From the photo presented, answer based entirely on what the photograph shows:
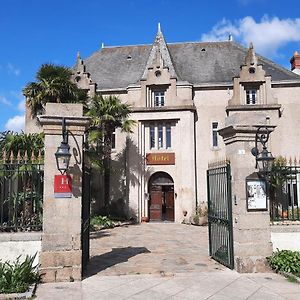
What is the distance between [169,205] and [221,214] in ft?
45.1

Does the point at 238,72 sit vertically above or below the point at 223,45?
below

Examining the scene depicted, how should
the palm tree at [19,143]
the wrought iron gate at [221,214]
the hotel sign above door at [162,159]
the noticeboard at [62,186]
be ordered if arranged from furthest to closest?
the hotel sign above door at [162,159], the palm tree at [19,143], the wrought iron gate at [221,214], the noticeboard at [62,186]

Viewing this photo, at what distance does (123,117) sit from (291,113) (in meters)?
11.0

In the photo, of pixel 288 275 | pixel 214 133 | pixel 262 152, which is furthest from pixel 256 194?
pixel 214 133

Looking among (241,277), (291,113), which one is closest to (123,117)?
(291,113)

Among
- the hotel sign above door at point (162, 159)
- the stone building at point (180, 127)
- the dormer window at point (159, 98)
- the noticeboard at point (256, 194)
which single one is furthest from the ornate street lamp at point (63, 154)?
the dormer window at point (159, 98)

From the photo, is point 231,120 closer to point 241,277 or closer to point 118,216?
point 241,277

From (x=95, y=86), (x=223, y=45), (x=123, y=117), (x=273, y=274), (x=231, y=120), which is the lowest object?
(x=273, y=274)

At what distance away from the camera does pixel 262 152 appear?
26.1ft

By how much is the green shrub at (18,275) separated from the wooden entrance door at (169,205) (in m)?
15.6

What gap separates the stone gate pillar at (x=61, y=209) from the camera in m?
7.28

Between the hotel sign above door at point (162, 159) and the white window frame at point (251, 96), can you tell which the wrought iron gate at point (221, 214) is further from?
the white window frame at point (251, 96)

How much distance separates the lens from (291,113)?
22359 mm

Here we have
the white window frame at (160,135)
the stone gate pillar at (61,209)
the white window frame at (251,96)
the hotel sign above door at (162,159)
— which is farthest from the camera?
the white window frame at (251,96)
